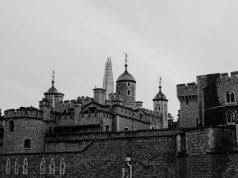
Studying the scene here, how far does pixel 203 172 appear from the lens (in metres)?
27.3

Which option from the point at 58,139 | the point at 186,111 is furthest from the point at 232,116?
the point at 58,139

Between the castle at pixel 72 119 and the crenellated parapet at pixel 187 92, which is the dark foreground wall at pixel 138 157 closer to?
the castle at pixel 72 119

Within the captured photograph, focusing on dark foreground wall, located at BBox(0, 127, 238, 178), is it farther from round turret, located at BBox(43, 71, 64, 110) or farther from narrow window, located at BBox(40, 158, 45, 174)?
round turret, located at BBox(43, 71, 64, 110)

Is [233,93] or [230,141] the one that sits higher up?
[233,93]

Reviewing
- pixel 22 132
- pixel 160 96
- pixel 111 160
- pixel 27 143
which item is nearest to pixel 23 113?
pixel 22 132

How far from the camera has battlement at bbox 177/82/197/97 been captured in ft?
161

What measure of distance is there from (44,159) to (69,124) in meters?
9.40

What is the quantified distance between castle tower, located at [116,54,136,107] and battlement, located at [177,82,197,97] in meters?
9.72

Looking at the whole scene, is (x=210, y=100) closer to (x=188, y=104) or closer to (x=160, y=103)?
(x=188, y=104)

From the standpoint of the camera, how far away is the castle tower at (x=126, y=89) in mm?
58094

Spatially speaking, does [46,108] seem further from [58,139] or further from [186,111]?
[186,111]

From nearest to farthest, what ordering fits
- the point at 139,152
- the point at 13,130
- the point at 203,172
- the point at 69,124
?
the point at 203,172 < the point at 139,152 < the point at 13,130 < the point at 69,124

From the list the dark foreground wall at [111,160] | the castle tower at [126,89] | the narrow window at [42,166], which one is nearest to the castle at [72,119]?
the castle tower at [126,89]

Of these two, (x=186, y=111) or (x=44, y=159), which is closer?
(x=44, y=159)
